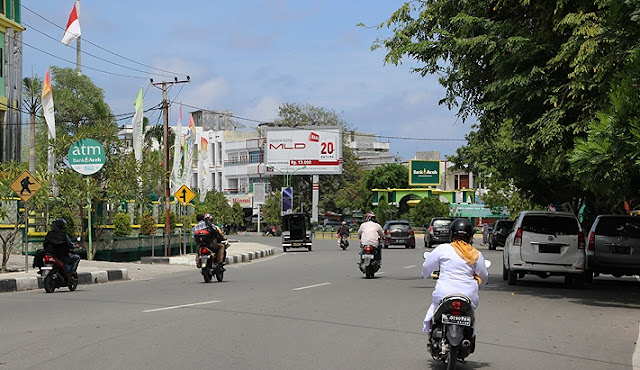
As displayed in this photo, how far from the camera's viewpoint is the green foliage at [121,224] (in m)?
33.7

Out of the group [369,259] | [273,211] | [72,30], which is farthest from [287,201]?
[369,259]

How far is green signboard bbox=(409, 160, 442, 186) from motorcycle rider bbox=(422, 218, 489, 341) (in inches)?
3117

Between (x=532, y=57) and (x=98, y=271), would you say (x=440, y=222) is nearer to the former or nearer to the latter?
(x=98, y=271)

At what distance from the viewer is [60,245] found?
1783cm

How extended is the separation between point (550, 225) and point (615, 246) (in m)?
2.34

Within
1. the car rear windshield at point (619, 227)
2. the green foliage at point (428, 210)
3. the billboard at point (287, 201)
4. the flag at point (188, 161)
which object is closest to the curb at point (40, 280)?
the car rear windshield at point (619, 227)

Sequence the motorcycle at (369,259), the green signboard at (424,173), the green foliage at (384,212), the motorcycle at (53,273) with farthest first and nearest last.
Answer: the green signboard at (424,173), the green foliage at (384,212), the motorcycle at (369,259), the motorcycle at (53,273)

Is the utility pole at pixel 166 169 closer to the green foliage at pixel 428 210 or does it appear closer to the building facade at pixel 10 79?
the building facade at pixel 10 79

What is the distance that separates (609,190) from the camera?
613 inches

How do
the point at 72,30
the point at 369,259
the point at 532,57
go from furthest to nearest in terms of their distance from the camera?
the point at 72,30 < the point at 369,259 < the point at 532,57

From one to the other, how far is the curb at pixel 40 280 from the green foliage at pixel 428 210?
5887 centimetres

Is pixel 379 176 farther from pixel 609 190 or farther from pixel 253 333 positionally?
pixel 253 333

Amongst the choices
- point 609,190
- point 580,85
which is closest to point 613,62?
point 580,85

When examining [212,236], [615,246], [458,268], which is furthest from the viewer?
[212,236]
